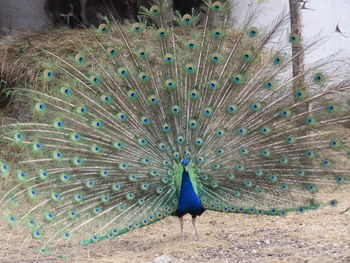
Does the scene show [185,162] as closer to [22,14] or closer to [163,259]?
[163,259]

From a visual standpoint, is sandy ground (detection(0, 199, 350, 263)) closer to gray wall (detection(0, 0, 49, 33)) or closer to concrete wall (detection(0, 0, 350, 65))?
concrete wall (detection(0, 0, 350, 65))

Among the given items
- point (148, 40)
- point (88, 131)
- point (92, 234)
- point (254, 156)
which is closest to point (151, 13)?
point (148, 40)

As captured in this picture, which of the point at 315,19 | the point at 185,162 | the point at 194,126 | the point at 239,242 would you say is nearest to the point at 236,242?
the point at 239,242

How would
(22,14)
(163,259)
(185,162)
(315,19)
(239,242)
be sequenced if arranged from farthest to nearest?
(22,14), (315,19), (239,242), (185,162), (163,259)

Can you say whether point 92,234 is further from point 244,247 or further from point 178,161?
point 244,247

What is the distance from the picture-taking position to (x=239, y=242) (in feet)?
16.7

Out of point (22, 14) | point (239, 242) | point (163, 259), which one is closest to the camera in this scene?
point (163, 259)

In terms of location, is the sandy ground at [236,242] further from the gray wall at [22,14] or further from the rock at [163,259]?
the gray wall at [22,14]

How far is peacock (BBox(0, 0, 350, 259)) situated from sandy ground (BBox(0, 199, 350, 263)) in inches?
13.8

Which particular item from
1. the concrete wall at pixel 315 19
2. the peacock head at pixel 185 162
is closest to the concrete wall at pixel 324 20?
the concrete wall at pixel 315 19

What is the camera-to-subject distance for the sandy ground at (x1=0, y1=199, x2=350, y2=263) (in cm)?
454

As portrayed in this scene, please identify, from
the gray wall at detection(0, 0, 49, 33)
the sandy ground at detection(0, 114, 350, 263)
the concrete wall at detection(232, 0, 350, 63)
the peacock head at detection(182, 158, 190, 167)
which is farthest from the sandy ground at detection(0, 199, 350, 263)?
the gray wall at detection(0, 0, 49, 33)

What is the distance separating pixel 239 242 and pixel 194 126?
1215 millimetres

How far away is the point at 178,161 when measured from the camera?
15.8 ft
